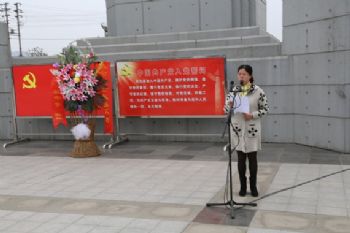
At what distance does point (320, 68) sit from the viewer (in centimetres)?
900

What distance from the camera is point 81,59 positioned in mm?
9391

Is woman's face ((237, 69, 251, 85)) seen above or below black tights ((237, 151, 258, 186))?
above

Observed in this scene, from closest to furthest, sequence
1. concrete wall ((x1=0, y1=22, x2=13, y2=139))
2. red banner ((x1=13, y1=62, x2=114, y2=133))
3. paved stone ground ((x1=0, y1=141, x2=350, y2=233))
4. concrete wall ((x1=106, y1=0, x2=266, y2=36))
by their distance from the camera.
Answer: paved stone ground ((x1=0, y1=141, x2=350, y2=233))
red banner ((x1=13, y1=62, x2=114, y2=133))
concrete wall ((x1=0, y1=22, x2=13, y2=139))
concrete wall ((x1=106, y1=0, x2=266, y2=36))

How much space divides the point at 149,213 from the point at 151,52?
19.9 feet

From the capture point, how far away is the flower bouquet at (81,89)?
911 centimetres

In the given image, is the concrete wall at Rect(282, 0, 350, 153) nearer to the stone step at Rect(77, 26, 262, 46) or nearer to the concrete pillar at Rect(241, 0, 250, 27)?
the stone step at Rect(77, 26, 262, 46)

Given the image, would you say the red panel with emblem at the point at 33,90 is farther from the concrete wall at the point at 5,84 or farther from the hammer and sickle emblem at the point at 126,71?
the hammer and sickle emblem at the point at 126,71

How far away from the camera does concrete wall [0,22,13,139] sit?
12.0 meters

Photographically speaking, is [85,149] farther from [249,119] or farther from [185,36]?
[249,119]

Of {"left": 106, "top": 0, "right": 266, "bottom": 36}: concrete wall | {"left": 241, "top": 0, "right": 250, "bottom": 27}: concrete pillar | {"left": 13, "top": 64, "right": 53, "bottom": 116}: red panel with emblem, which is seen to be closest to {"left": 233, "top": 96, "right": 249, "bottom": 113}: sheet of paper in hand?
A: {"left": 13, "top": 64, "right": 53, "bottom": 116}: red panel with emblem

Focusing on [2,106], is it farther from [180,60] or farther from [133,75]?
[180,60]

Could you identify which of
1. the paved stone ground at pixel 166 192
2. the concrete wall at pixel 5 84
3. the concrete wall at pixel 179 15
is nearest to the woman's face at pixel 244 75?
the paved stone ground at pixel 166 192

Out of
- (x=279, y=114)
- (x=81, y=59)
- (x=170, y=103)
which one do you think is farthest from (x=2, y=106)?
(x=279, y=114)

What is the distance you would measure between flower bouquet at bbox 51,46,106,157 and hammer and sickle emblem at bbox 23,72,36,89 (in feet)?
5.89
